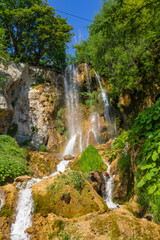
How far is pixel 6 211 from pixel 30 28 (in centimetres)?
2046

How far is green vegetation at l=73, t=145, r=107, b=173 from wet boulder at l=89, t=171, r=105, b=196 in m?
0.78

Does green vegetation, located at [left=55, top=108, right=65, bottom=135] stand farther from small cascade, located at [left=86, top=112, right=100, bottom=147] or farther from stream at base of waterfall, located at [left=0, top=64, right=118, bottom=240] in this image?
small cascade, located at [left=86, top=112, right=100, bottom=147]

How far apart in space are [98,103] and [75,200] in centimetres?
1410

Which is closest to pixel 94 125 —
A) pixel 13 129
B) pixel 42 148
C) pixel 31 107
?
pixel 42 148

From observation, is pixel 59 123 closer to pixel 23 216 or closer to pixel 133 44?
pixel 133 44

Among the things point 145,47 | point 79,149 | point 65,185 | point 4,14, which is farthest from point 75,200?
Answer: point 4,14

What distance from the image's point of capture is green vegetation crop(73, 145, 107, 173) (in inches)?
324

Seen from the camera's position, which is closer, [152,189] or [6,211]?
[152,189]

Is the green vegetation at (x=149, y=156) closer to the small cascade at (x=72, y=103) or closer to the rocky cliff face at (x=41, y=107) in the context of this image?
the rocky cliff face at (x=41, y=107)

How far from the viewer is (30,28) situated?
19375 millimetres

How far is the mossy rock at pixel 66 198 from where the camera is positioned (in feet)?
15.3

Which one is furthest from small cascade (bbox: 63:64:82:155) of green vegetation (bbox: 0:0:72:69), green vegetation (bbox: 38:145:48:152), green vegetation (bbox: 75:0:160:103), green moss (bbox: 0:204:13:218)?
green moss (bbox: 0:204:13:218)

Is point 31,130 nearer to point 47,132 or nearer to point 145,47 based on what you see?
point 47,132

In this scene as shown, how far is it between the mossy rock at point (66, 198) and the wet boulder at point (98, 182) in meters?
1.77
